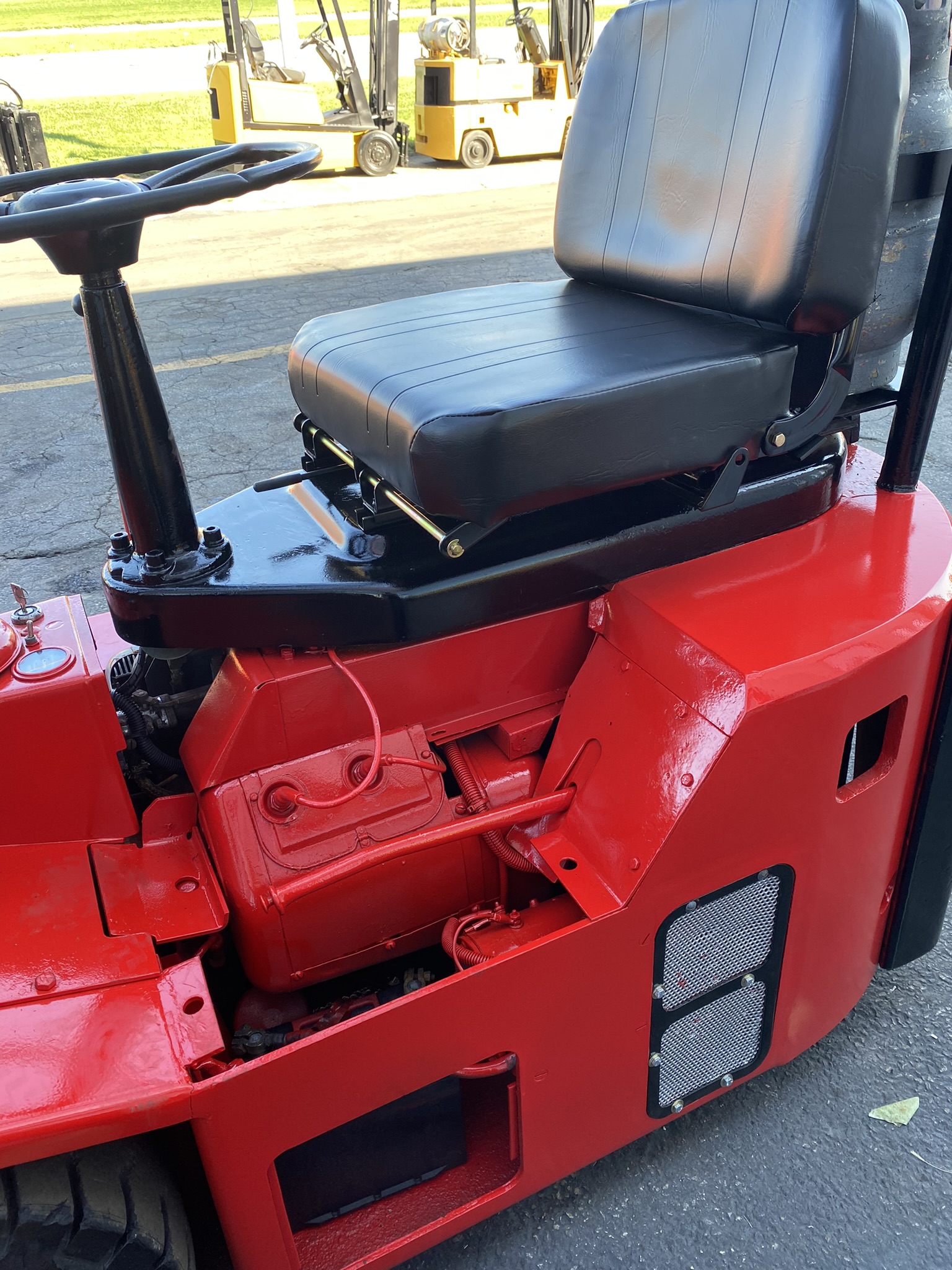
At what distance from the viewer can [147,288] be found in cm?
684

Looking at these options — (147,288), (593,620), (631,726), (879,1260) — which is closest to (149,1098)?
(631,726)

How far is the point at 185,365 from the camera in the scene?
5.46 m

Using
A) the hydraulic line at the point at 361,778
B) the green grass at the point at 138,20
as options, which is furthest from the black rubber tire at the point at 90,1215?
the green grass at the point at 138,20

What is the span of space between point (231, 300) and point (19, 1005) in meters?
6.06

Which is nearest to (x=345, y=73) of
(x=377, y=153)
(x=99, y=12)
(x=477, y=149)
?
(x=377, y=153)

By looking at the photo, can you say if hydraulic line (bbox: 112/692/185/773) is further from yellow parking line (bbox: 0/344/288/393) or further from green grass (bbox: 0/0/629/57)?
green grass (bbox: 0/0/629/57)

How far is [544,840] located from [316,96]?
11.1 m

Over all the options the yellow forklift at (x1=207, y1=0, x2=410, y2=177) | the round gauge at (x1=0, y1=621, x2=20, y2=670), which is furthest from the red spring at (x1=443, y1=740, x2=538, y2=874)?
the yellow forklift at (x1=207, y1=0, x2=410, y2=177)

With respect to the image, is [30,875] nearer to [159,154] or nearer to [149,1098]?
[149,1098]

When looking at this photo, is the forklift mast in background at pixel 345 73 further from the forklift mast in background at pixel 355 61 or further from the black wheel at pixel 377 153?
the black wheel at pixel 377 153

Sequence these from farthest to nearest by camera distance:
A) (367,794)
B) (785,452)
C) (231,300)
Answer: (231,300) < (785,452) < (367,794)

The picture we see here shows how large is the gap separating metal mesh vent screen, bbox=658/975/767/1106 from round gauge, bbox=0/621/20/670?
3.62 feet

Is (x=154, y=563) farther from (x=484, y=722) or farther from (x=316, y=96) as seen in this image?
(x=316, y=96)

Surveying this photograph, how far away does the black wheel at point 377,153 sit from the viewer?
10.8 meters
